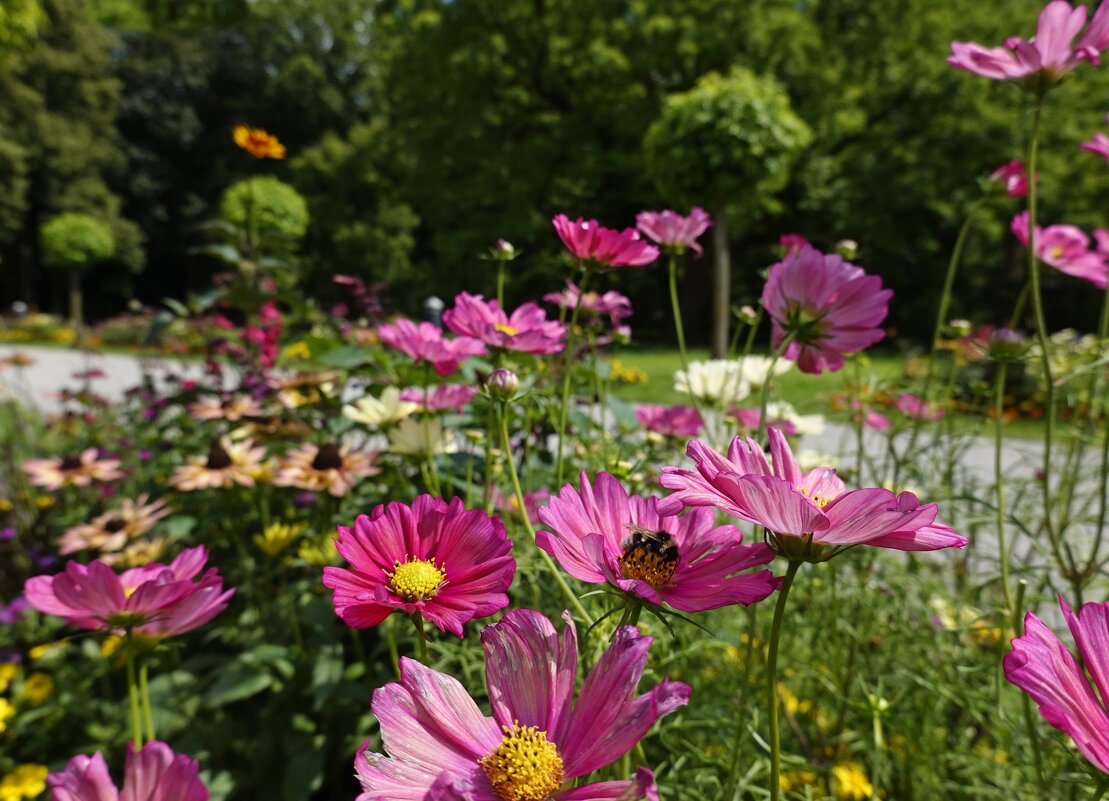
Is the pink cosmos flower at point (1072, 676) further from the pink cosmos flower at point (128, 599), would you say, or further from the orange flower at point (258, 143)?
the orange flower at point (258, 143)

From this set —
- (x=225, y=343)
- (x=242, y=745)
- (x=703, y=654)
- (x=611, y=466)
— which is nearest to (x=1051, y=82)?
(x=611, y=466)

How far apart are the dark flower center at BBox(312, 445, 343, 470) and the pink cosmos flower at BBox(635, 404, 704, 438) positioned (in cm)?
48

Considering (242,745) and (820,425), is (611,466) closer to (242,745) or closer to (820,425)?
(820,425)

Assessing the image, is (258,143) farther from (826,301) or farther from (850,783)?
(850,783)

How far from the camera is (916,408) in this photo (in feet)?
3.89

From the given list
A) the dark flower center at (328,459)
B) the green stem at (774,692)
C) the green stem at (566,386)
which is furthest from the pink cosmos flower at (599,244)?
the dark flower center at (328,459)

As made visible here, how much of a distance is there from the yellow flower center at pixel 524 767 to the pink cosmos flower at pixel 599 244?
416 millimetres

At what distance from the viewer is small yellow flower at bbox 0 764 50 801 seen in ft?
3.46

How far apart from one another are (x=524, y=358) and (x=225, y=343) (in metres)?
1.74

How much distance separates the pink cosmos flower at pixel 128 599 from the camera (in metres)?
0.47

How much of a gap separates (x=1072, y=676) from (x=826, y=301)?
12.5 inches

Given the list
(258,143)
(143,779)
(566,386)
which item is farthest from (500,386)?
(258,143)

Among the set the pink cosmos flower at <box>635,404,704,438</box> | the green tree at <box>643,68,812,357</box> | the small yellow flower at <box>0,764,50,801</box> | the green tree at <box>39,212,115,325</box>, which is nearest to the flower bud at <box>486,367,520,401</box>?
the pink cosmos flower at <box>635,404,704,438</box>

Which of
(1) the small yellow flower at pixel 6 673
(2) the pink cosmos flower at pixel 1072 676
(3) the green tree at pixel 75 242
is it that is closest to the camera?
(2) the pink cosmos flower at pixel 1072 676
